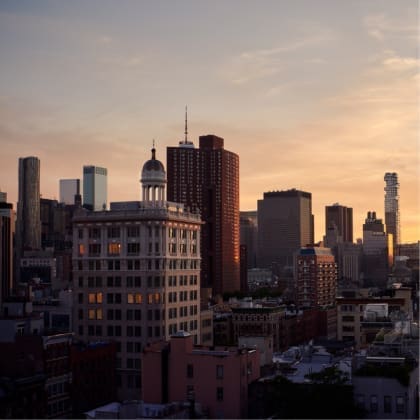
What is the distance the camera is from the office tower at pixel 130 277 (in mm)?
118938

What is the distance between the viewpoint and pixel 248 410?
3063 inches

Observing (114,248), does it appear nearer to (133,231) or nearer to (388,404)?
(133,231)

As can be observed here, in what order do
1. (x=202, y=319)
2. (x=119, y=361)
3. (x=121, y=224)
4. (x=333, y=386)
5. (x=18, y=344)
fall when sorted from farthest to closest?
(x=202, y=319) → (x=121, y=224) → (x=119, y=361) → (x=18, y=344) → (x=333, y=386)

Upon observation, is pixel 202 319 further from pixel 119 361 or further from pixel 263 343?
pixel 263 343

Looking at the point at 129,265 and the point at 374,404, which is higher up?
the point at 129,265

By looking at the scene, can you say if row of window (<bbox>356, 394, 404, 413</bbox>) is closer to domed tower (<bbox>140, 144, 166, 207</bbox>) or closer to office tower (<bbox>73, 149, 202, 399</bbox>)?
office tower (<bbox>73, 149, 202, 399</bbox>)

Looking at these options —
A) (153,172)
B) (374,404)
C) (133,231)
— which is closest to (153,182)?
(153,172)

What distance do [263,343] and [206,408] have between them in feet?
89.0

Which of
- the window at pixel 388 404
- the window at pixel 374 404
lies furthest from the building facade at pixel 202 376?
the window at pixel 388 404

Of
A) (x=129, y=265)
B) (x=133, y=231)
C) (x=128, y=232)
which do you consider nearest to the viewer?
(x=129, y=265)

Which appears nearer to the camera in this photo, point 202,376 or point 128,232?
point 202,376

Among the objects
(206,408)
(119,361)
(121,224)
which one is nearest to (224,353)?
(206,408)

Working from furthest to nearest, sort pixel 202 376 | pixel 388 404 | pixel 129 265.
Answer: pixel 129 265 → pixel 202 376 → pixel 388 404

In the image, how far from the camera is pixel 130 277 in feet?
401
